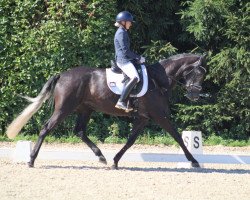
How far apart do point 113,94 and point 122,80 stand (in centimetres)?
33

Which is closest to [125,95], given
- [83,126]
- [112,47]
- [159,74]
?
[159,74]

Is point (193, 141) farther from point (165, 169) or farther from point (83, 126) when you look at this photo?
point (83, 126)

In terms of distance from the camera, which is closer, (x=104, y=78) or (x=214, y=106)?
(x=104, y=78)

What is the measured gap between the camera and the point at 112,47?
16875 millimetres

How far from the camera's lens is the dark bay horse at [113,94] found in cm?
1180

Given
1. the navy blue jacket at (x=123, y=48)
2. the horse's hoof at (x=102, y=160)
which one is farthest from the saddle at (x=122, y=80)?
the horse's hoof at (x=102, y=160)

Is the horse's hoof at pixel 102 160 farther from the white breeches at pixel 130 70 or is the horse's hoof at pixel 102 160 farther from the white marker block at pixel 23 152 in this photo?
the white breeches at pixel 130 70

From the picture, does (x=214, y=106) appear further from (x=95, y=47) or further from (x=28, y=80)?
(x=28, y=80)

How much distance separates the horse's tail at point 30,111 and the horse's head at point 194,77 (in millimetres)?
2430

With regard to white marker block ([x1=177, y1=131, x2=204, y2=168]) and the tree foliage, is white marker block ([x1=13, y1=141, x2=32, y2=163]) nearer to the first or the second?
white marker block ([x1=177, y1=131, x2=204, y2=168])

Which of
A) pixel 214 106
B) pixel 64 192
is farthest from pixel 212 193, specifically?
pixel 214 106

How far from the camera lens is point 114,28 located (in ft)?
55.1

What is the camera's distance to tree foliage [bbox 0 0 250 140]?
16.4 meters

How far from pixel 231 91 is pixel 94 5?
427cm
